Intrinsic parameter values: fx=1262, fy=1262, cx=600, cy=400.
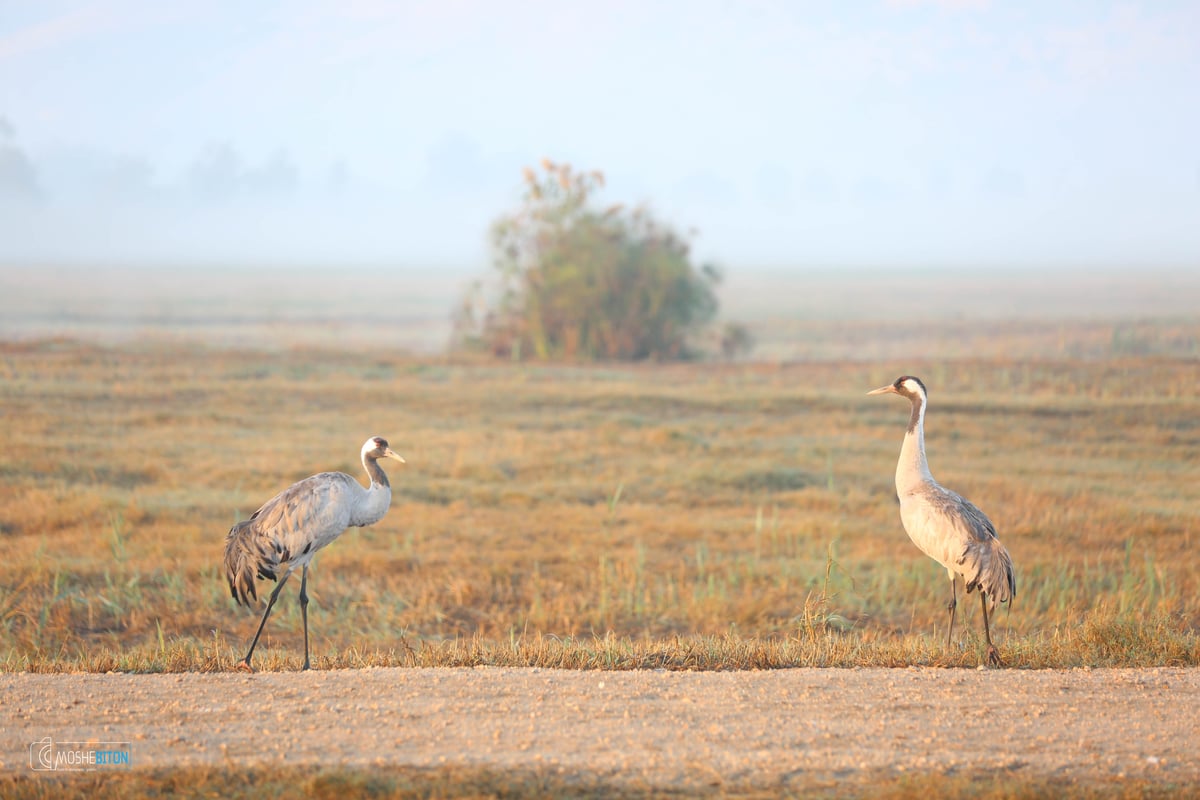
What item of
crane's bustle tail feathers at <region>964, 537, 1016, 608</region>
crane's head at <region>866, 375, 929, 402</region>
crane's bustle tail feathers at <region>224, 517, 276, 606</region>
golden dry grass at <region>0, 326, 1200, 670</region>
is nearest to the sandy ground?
golden dry grass at <region>0, 326, 1200, 670</region>

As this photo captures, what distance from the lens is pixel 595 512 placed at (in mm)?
15148

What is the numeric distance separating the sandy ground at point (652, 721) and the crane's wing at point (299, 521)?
1110 millimetres

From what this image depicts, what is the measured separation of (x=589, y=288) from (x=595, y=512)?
2103cm

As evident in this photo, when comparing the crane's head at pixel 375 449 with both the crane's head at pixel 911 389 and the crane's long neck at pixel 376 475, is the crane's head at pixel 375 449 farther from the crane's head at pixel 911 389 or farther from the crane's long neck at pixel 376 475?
the crane's head at pixel 911 389

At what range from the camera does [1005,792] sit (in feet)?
17.8

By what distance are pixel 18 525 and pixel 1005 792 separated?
11.9 metres

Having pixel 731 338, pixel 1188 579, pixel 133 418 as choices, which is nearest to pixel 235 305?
pixel 731 338

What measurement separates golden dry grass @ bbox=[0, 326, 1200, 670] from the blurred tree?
766 cm

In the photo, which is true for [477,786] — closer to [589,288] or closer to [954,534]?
[954,534]

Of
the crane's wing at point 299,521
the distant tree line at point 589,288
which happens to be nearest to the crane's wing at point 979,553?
the crane's wing at point 299,521

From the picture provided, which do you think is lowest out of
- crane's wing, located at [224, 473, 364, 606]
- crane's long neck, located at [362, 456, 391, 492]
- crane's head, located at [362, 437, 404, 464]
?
crane's wing, located at [224, 473, 364, 606]

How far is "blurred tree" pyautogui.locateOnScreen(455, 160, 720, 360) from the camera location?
3584 cm

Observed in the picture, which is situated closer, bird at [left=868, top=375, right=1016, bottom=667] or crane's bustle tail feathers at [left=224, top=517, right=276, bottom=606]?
bird at [left=868, top=375, right=1016, bottom=667]

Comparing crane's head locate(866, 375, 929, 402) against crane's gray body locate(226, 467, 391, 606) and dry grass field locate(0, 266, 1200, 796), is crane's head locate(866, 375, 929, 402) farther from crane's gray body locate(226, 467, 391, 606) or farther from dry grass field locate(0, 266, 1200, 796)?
crane's gray body locate(226, 467, 391, 606)
